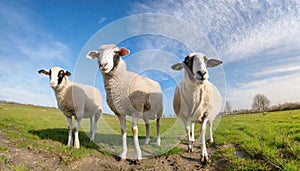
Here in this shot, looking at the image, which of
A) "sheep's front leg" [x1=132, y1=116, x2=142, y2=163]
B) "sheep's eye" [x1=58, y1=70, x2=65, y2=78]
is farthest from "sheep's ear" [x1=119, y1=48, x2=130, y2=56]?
"sheep's eye" [x1=58, y1=70, x2=65, y2=78]

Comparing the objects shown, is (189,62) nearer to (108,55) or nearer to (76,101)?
(108,55)

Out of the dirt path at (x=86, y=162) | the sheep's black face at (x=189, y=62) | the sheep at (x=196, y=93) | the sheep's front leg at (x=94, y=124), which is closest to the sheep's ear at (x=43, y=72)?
the dirt path at (x=86, y=162)

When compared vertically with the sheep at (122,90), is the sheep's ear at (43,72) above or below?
above

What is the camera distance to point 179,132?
8.83 m

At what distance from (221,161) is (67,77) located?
20.4 ft

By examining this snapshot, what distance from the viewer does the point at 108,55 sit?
6.21 meters

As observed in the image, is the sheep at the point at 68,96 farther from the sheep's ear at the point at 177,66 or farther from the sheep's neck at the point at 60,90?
the sheep's ear at the point at 177,66

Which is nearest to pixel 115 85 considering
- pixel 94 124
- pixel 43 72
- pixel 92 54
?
pixel 92 54

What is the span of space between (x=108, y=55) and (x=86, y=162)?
310 cm

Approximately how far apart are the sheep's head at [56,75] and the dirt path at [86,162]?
2.28 m

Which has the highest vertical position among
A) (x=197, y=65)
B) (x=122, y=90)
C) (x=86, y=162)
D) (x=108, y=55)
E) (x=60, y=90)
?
(x=108, y=55)

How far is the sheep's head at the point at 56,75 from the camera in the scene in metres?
7.62

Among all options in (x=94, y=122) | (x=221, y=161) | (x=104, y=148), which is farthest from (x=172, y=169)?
(x=94, y=122)

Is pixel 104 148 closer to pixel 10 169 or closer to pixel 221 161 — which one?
pixel 10 169
